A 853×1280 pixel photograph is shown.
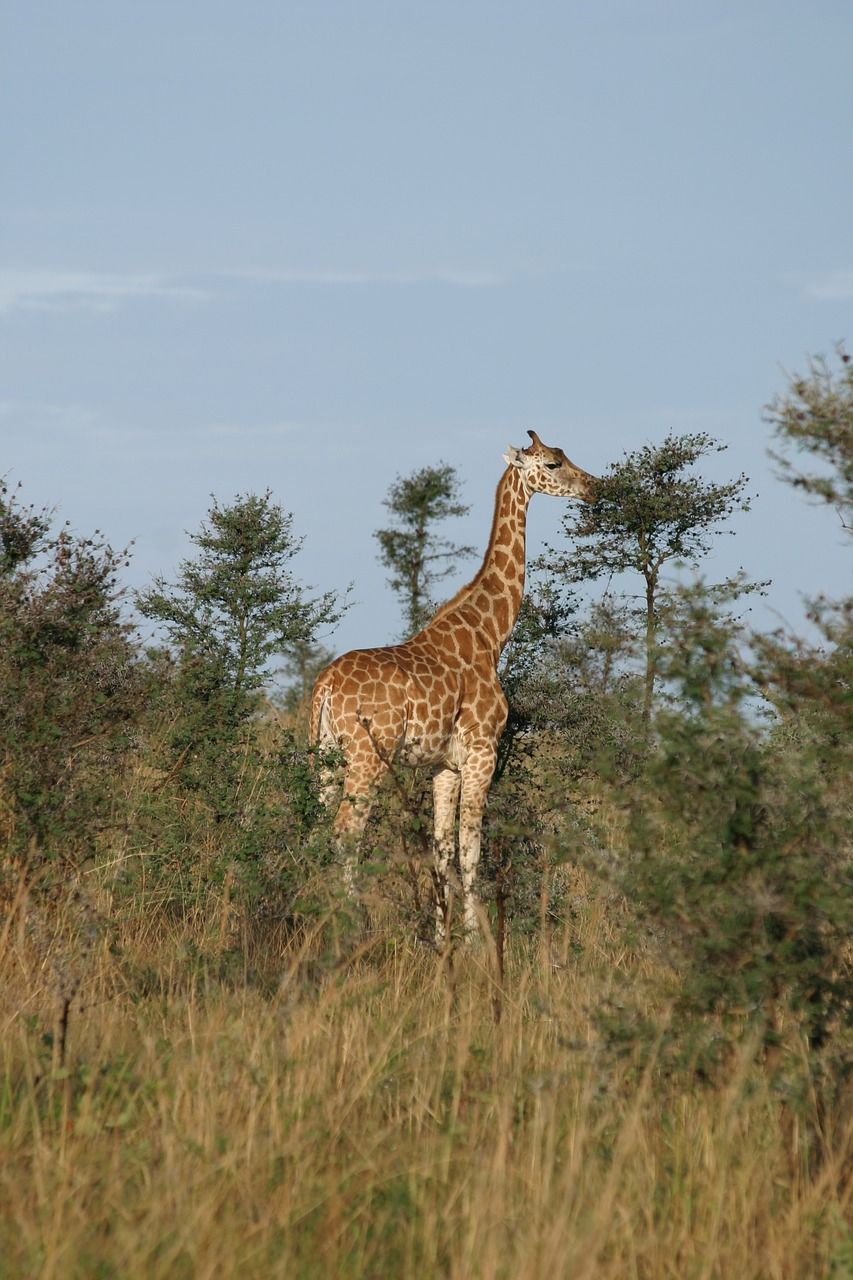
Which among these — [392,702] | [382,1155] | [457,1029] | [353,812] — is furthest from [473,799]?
[382,1155]

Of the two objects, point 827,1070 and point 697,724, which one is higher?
point 697,724

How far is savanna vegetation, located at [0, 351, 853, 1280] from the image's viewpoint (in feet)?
14.4

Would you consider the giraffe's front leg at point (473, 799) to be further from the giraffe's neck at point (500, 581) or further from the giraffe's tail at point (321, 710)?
the giraffe's tail at point (321, 710)

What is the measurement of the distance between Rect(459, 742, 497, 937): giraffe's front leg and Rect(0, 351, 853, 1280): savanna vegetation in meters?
1.82

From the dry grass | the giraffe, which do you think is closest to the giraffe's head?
the giraffe

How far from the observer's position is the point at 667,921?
577cm

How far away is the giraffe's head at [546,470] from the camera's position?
13.4m

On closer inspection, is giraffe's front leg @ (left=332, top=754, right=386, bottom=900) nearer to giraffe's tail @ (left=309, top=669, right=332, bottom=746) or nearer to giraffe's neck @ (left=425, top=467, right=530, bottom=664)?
giraffe's tail @ (left=309, top=669, right=332, bottom=746)

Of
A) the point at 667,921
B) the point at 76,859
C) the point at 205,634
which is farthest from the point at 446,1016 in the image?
the point at 205,634

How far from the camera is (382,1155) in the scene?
4.95 meters

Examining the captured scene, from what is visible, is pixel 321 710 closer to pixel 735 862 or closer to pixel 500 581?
pixel 500 581

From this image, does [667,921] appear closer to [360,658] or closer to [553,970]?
[553,970]

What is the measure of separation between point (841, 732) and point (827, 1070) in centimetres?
180

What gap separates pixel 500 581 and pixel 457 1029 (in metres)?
6.92
